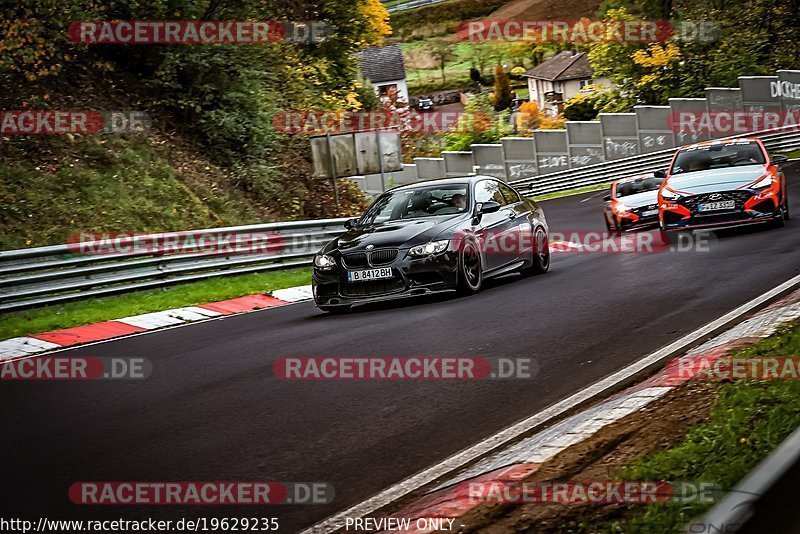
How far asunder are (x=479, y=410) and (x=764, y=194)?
1145cm

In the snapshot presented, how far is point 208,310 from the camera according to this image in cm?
1529

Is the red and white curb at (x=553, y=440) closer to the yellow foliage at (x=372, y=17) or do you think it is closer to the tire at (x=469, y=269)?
the tire at (x=469, y=269)

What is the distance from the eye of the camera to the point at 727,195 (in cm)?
1680

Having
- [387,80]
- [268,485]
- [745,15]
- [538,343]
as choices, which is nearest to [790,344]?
[538,343]

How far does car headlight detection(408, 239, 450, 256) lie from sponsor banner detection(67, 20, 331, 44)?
14686mm

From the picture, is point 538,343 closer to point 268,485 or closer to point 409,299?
point 268,485

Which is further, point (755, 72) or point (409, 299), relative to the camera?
point (755, 72)

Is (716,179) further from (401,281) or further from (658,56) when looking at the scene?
(658,56)

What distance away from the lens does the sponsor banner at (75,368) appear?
968 centimetres

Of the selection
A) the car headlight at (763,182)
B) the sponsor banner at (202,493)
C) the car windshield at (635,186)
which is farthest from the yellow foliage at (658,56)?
the sponsor banner at (202,493)

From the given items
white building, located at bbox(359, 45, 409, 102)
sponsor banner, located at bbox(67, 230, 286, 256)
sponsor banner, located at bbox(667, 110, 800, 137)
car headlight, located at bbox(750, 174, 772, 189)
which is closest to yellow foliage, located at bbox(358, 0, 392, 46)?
sponsor banner, located at bbox(667, 110, 800, 137)

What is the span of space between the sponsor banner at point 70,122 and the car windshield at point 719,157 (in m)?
13.5

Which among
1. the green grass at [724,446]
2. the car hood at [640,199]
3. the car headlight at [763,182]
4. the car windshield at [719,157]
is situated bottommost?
the green grass at [724,446]

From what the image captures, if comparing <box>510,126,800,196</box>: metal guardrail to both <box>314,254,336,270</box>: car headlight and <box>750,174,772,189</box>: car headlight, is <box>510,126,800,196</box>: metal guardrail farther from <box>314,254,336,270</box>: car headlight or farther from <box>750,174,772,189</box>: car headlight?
<box>314,254,336,270</box>: car headlight
